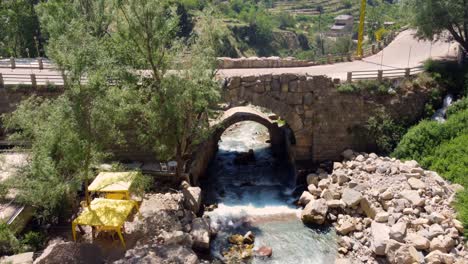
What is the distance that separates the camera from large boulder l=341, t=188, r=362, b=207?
61.3 ft

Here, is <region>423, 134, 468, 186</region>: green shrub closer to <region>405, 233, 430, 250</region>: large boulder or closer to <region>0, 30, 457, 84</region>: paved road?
<region>405, 233, 430, 250</region>: large boulder

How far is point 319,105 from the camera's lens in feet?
73.7

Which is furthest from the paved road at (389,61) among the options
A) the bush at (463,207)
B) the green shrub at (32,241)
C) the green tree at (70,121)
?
the green shrub at (32,241)

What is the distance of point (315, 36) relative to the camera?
103 metres

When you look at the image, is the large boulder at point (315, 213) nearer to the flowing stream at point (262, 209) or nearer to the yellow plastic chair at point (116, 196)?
the flowing stream at point (262, 209)

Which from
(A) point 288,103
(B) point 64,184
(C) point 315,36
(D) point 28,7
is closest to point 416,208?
(A) point 288,103

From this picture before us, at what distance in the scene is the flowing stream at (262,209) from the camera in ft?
55.7

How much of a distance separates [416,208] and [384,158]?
466 centimetres

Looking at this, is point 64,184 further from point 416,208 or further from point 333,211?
point 416,208

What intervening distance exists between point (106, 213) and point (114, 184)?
4.73 feet

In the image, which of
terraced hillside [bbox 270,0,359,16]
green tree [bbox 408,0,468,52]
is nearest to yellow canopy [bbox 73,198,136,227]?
green tree [bbox 408,0,468,52]

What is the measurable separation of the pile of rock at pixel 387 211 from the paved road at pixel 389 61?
597cm

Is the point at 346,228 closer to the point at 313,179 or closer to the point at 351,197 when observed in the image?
the point at 351,197

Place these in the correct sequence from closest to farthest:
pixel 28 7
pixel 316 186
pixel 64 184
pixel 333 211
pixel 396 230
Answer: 1. pixel 64 184
2. pixel 396 230
3. pixel 333 211
4. pixel 316 186
5. pixel 28 7
